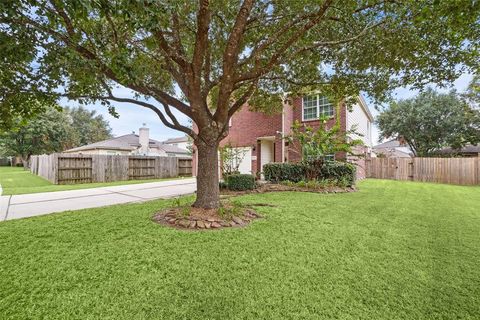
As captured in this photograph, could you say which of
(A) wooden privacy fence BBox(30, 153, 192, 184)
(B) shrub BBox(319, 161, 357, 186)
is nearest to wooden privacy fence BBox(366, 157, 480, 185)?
(B) shrub BBox(319, 161, 357, 186)

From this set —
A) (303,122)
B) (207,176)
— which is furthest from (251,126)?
(207,176)

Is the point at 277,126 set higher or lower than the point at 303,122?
lower

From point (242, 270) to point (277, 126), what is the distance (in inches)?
449

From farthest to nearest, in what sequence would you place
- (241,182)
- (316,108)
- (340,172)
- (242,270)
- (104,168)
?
1. (104,168)
2. (316,108)
3. (340,172)
4. (241,182)
5. (242,270)

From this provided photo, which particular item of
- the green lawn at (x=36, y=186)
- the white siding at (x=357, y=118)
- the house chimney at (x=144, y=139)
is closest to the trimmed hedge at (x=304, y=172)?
the white siding at (x=357, y=118)

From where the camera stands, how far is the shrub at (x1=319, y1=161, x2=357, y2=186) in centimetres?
953

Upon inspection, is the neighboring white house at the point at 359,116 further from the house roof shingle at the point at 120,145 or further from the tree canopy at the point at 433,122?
the house roof shingle at the point at 120,145

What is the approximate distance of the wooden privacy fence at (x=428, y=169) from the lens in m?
13.5

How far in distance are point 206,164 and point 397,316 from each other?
12.6 feet

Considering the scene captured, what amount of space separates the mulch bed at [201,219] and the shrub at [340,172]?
576 cm

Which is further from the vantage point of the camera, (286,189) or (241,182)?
(286,189)

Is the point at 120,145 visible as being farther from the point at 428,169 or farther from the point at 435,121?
the point at 435,121

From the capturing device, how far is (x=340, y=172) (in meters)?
9.68

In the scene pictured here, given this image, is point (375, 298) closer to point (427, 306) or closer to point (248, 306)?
point (427, 306)
